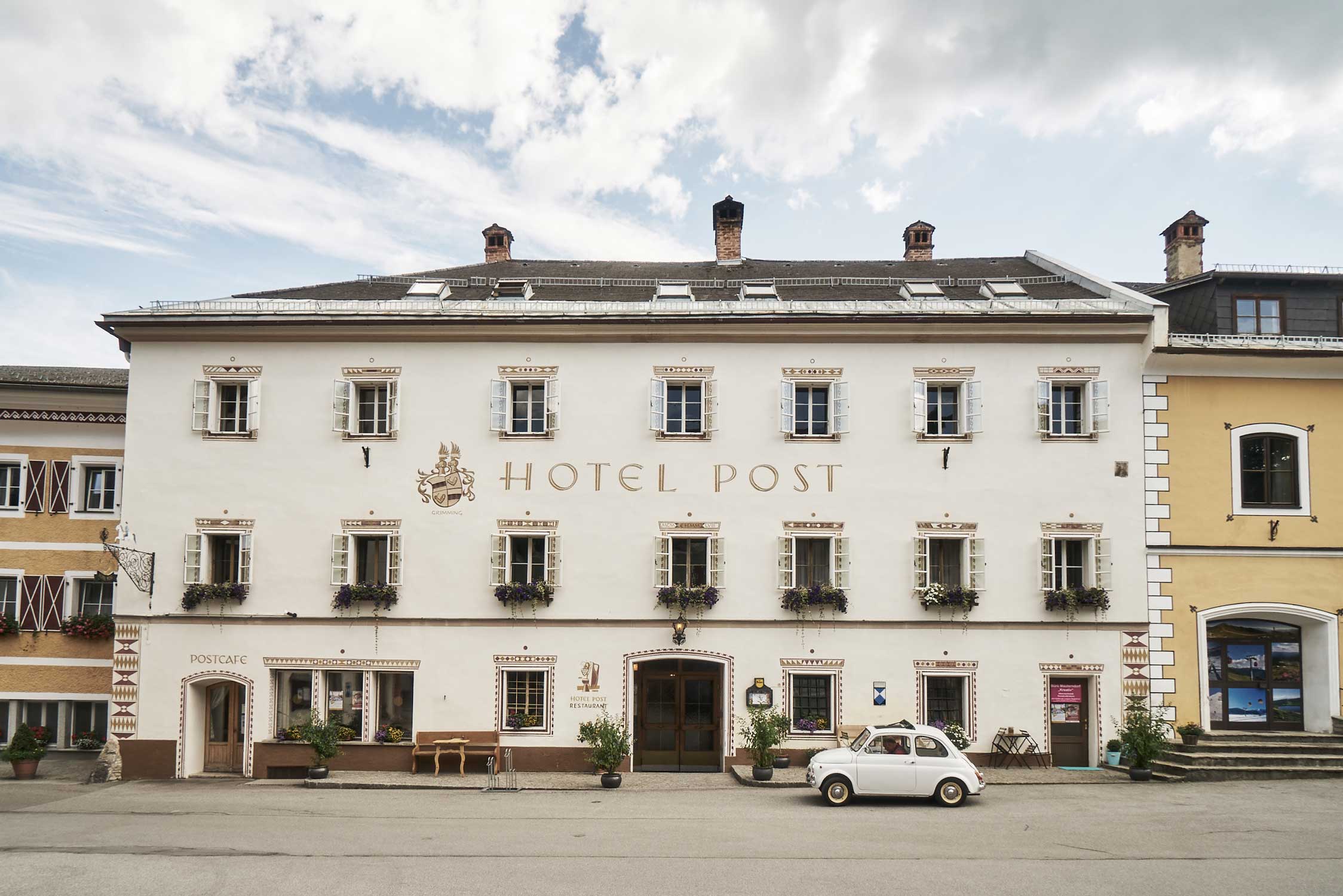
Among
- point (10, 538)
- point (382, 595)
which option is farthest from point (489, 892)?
point (10, 538)

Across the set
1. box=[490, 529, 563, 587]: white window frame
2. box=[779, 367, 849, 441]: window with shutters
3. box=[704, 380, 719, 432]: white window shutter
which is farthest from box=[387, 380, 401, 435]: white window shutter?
box=[779, 367, 849, 441]: window with shutters

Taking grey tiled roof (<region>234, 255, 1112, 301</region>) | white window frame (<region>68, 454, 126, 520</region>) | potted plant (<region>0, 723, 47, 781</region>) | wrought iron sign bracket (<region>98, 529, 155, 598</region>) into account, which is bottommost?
potted plant (<region>0, 723, 47, 781</region>)

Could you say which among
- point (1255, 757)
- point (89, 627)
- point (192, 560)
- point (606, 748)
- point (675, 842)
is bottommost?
point (675, 842)

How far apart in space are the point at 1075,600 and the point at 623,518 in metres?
10.3

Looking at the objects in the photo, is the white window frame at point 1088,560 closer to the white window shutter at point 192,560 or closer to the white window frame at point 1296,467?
the white window frame at point 1296,467

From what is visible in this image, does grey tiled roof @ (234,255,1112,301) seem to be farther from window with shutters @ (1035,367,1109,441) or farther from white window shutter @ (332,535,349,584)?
white window shutter @ (332,535,349,584)

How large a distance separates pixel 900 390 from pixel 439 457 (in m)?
10.8

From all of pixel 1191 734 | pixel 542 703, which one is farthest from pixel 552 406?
pixel 1191 734

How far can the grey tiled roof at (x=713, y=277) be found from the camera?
23.7m

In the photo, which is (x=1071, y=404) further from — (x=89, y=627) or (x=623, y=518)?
(x=89, y=627)

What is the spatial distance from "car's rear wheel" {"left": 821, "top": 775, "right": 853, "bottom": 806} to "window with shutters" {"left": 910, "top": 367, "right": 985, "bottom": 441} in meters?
8.09

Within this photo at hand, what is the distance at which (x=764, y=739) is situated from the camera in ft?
64.3

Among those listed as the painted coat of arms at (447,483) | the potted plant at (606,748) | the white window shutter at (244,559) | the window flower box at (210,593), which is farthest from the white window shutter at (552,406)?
the window flower box at (210,593)

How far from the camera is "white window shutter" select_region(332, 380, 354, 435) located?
21469 millimetres
